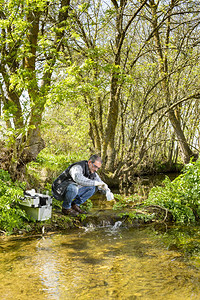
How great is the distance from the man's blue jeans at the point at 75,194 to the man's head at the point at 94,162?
1.60ft

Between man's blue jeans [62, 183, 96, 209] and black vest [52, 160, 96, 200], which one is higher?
black vest [52, 160, 96, 200]

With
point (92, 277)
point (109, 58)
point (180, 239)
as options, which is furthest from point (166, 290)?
point (109, 58)

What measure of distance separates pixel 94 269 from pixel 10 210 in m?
2.12

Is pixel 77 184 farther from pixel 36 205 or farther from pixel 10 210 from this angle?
pixel 10 210

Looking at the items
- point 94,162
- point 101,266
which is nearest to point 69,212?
point 94,162

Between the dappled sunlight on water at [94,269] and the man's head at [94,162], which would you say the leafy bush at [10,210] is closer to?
the dappled sunlight on water at [94,269]

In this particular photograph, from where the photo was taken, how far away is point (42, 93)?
620cm

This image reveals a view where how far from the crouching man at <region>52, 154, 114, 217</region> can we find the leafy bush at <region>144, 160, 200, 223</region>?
61.4 inches

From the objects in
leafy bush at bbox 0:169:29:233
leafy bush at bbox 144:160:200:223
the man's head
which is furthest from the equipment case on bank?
leafy bush at bbox 144:160:200:223

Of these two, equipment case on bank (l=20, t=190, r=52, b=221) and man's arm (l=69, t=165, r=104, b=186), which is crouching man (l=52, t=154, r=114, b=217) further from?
equipment case on bank (l=20, t=190, r=52, b=221)

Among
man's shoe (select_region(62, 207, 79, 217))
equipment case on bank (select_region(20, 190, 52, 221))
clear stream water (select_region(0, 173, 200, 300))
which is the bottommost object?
clear stream water (select_region(0, 173, 200, 300))

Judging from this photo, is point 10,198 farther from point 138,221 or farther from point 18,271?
point 138,221

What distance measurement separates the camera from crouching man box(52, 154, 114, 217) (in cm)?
563

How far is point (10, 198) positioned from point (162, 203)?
348 centimetres
